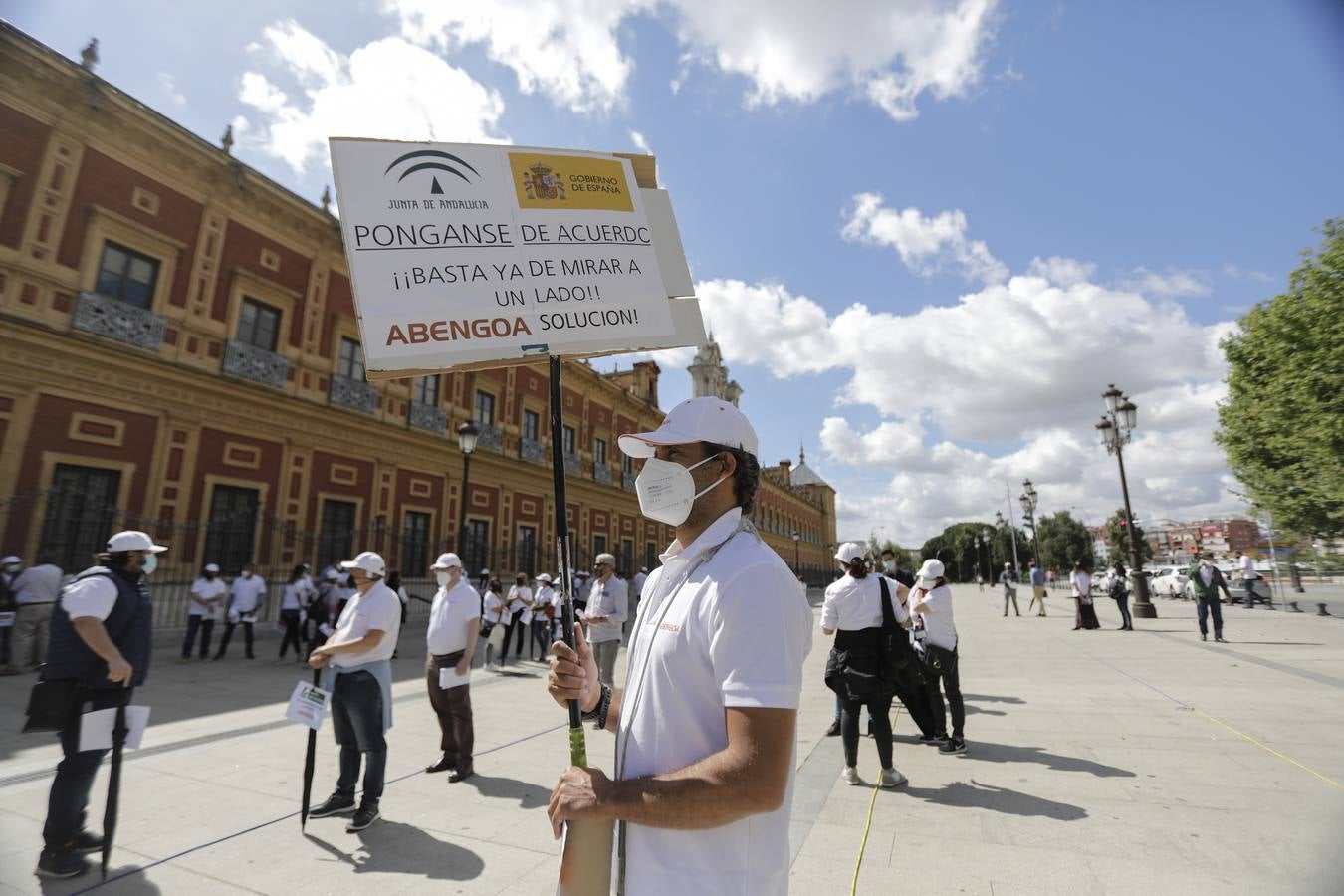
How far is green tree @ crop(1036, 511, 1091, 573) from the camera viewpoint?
70125 mm

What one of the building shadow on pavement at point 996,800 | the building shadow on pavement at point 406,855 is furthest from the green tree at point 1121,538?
the building shadow on pavement at point 406,855

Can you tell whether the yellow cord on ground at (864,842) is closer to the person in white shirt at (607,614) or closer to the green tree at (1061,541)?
the person in white shirt at (607,614)

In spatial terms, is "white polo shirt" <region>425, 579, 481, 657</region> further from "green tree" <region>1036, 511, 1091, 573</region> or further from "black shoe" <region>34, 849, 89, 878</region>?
"green tree" <region>1036, 511, 1091, 573</region>

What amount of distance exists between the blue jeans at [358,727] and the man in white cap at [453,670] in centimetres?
79

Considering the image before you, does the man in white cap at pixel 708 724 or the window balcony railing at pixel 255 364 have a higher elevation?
the window balcony railing at pixel 255 364

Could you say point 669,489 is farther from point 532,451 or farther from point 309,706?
point 532,451

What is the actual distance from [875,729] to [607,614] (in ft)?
14.5

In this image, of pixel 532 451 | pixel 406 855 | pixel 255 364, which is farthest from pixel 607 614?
pixel 532 451

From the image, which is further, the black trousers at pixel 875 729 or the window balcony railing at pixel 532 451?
the window balcony railing at pixel 532 451

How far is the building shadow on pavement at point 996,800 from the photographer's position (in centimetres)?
421

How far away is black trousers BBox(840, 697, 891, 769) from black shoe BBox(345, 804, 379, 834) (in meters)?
3.43

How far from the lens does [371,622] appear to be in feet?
14.6

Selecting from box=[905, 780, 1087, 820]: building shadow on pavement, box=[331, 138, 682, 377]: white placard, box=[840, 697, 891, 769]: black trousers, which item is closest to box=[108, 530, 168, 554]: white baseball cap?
box=[331, 138, 682, 377]: white placard

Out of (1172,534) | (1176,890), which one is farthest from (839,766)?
(1172,534)
